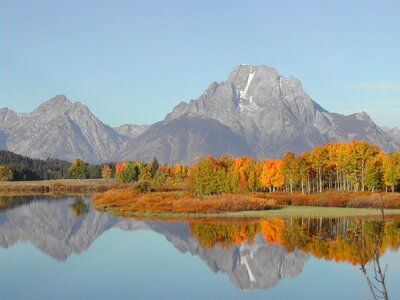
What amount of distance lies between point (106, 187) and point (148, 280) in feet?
483

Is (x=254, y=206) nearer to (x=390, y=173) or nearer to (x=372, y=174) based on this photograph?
(x=372, y=174)

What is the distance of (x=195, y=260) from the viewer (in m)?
47.8

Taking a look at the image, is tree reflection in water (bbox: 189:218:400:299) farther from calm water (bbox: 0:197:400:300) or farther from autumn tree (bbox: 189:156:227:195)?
autumn tree (bbox: 189:156:227:195)

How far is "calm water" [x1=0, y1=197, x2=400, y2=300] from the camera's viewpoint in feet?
117

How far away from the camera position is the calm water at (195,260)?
35.7 meters

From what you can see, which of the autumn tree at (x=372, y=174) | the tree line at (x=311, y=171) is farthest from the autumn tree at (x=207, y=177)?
the autumn tree at (x=372, y=174)

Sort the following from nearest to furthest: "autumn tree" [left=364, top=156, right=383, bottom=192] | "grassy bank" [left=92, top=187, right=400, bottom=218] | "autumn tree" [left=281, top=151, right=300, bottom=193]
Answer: "grassy bank" [left=92, top=187, right=400, bottom=218]
"autumn tree" [left=364, top=156, right=383, bottom=192]
"autumn tree" [left=281, top=151, right=300, bottom=193]

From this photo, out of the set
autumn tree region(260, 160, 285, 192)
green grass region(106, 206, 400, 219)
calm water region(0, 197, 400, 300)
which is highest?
autumn tree region(260, 160, 285, 192)

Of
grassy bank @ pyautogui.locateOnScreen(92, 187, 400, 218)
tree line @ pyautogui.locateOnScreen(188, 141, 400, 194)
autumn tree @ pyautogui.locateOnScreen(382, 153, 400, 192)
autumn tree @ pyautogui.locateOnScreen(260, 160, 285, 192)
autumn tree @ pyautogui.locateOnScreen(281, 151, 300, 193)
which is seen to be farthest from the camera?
autumn tree @ pyautogui.locateOnScreen(260, 160, 285, 192)

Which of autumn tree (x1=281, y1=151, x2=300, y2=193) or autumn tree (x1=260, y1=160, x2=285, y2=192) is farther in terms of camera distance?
autumn tree (x1=260, y1=160, x2=285, y2=192)

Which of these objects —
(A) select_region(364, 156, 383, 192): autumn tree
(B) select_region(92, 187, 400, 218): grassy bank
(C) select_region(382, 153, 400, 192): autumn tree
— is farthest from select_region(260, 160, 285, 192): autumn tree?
(B) select_region(92, 187, 400, 218): grassy bank

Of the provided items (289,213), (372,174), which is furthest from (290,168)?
(289,213)

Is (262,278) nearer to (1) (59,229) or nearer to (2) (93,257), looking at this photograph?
(2) (93,257)

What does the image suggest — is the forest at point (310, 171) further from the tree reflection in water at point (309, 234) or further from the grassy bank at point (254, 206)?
the tree reflection in water at point (309, 234)
